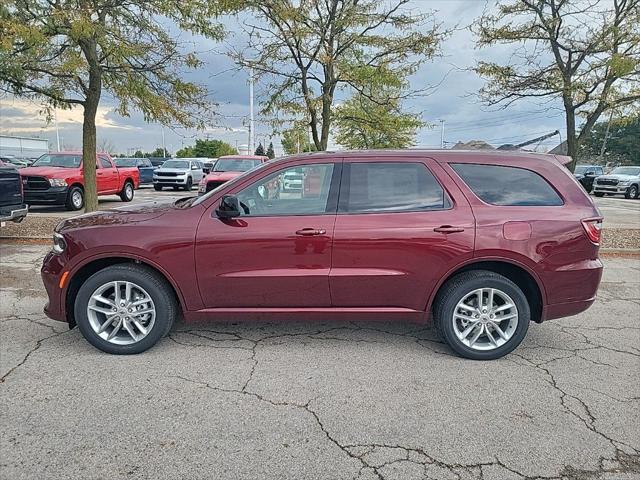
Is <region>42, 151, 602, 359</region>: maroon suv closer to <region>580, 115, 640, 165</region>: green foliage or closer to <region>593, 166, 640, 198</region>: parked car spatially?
<region>593, 166, 640, 198</region>: parked car

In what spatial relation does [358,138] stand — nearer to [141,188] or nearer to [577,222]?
[577,222]

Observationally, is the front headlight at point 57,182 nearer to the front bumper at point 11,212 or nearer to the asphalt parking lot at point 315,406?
the front bumper at point 11,212

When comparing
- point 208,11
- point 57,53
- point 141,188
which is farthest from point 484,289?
point 141,188

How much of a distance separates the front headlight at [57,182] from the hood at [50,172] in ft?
0.32

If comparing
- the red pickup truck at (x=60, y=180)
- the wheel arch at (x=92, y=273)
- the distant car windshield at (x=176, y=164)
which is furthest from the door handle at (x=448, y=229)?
the distant car windshield at (x=176, y=164)

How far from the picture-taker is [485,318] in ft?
12.3

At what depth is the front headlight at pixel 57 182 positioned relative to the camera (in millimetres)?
12180

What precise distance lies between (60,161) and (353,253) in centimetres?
1312

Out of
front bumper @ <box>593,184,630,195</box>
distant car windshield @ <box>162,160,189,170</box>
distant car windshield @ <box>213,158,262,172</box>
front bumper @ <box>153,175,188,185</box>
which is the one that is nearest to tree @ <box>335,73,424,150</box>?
distant car windshield @ <box>213,158,262,172</box>

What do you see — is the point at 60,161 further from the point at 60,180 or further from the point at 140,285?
the point at 140,285

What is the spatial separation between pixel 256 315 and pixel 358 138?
442 inches

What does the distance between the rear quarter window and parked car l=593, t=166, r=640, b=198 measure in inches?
985

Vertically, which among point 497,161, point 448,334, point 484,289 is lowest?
point 448,334

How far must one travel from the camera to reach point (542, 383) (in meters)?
3.39
